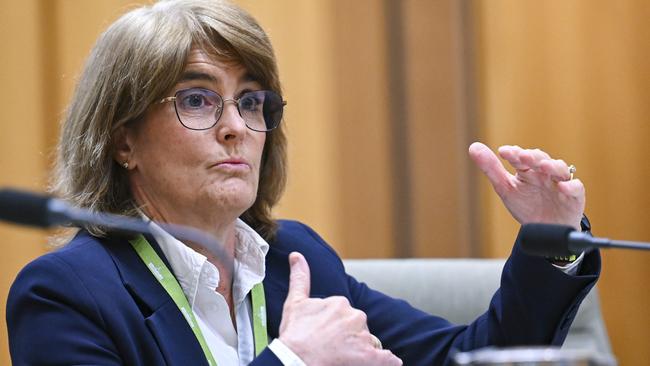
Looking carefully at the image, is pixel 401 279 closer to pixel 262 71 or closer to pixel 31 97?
pixel 262 71

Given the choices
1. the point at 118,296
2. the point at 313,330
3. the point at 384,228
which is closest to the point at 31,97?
the point at 384,228

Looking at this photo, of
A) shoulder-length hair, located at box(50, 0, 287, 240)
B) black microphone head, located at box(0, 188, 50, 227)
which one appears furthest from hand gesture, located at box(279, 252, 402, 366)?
black microphone head, located at box(0, 188, 50, 227)

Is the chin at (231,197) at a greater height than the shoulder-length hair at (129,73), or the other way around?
the shoulder-length hair at (129,73)

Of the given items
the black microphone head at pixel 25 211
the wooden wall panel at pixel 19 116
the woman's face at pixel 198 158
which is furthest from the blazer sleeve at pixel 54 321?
the wooden wall panel at pixel 19 116

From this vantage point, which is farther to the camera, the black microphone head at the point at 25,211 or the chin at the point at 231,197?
the chin at the point at 231,197

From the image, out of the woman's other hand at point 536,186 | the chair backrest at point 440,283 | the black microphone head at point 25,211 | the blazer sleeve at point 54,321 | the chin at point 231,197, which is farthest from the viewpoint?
the chair backrest at point 440,283

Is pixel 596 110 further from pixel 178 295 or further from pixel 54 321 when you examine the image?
pixel 54 321

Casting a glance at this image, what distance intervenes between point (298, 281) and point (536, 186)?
0.42 m

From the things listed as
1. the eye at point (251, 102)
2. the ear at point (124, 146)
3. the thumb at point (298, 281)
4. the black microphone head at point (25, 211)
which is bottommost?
the thumb at point (298, 281)

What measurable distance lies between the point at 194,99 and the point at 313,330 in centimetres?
47

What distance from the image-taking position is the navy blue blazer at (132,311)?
147 cm

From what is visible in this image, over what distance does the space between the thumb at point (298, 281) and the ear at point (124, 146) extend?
356 mm

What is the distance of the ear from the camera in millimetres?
1744

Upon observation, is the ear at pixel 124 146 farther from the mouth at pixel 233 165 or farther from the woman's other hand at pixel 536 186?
the woman's other hand at pixel 536 186
